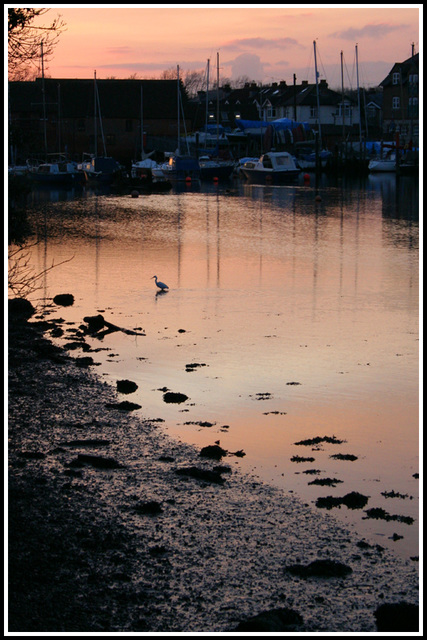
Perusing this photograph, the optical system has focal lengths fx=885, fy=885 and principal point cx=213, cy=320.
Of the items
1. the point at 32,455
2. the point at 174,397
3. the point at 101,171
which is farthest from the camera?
the point at 101,171

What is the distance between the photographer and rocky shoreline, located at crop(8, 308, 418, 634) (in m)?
7.08

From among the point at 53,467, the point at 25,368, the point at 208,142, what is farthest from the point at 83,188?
the point at 53,467

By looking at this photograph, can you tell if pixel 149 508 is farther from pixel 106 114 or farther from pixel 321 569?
pixel 106 114

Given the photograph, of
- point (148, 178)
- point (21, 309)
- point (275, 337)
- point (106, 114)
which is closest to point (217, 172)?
point (148, 178)

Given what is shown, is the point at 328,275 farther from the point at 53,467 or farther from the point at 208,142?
the point at 208,142

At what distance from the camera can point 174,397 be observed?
13.0 meters

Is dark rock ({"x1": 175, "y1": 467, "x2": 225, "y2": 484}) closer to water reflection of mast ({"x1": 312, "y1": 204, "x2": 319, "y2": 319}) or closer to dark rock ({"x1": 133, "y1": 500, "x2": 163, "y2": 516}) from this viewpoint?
dark rock ({"x1": 133, "y1": 500, "x2": 163, "y2": 516})

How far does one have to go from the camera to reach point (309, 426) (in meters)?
12.0

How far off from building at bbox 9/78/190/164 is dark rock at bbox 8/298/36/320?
78.6 metres

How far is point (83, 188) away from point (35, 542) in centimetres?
6654

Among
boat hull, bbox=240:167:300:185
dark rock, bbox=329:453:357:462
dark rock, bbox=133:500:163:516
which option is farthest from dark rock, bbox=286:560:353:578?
boat hull, bbox=240:167:300:185

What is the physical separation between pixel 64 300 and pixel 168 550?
1255cm

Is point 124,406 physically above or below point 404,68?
below

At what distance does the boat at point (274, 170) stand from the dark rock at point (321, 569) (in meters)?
69.9
